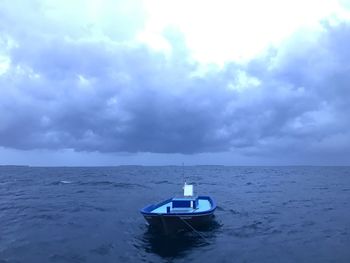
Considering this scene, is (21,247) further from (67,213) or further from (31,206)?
(31,206)

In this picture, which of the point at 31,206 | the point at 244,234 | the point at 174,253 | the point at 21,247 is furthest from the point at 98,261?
the point at 31,206

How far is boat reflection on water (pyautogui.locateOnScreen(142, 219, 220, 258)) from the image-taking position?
24.2m

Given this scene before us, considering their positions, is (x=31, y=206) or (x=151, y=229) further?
(x=31, y=206)

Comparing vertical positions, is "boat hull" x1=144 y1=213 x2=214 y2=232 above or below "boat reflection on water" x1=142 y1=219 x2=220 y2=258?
above

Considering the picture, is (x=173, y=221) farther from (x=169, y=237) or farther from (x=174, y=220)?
(x=169, y=237)

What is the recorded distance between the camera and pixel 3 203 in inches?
1937

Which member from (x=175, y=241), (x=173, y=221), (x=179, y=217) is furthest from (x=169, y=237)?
(x=179, y=217)

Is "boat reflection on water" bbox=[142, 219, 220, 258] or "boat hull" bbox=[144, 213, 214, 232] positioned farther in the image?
"boat hull" bbox=[144, 213, 214, 232]

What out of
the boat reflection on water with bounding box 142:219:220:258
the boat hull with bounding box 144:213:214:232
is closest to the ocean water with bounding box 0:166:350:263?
the boat reflection on water with bounding box 142:219:220:258

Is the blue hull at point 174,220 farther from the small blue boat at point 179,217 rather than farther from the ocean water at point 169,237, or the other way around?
the ocean water at point 169,237

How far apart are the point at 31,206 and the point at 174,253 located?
1120 inches

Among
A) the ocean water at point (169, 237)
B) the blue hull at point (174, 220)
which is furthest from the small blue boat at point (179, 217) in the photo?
the ocean water at point (169, 237)

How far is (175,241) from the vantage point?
86.5 feet

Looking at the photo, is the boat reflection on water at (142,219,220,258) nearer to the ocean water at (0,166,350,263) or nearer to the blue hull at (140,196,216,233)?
the ocean water at (0,166,350,263)
